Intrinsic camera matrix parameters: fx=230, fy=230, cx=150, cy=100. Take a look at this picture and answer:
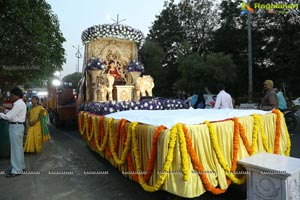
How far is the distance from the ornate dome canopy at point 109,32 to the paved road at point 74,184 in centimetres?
426

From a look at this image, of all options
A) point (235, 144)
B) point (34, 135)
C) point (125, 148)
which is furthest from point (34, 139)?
point (235, 144)

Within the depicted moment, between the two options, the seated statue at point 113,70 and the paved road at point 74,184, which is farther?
the seated statue at point 113,70

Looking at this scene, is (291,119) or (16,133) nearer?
(16,133)

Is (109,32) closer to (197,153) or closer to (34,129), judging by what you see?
(34,129)

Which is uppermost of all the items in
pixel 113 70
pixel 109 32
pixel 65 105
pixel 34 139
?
pixel 109 32

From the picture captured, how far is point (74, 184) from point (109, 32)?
5584mm

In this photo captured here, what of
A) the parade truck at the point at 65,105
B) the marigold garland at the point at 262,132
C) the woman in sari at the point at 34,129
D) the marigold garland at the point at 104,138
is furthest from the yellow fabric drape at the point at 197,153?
the parade truck at the point at 65,105

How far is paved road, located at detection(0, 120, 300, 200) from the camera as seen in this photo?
126 inches

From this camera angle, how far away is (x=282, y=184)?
7.39 ft

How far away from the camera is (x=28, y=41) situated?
273 inches

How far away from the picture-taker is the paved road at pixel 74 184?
3189 mm

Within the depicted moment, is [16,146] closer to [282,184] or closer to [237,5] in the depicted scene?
[282,184]

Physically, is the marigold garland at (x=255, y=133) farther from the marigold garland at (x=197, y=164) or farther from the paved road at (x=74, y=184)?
the marigold garland at (x=197, y=164)

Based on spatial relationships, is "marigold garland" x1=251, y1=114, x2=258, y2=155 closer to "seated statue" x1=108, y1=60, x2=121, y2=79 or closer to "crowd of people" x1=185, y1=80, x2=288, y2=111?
"crowd of people" x1=185, y1=80, x2=288, y2=111
